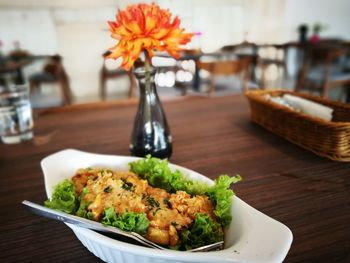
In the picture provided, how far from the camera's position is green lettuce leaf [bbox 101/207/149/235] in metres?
0.42

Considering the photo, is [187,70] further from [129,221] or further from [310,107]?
[129,221]

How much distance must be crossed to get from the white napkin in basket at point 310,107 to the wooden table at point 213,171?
118 millimetres

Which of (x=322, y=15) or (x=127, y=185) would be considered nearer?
(x=127, y=185)

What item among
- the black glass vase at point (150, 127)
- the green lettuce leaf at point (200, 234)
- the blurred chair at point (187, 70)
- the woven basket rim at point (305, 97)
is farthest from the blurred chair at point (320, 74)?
the green lettuce leaf at point (200, 234)

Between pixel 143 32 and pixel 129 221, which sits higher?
pixel 143 32

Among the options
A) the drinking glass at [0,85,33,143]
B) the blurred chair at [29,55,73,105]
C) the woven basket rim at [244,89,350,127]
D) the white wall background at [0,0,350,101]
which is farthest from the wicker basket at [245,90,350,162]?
the white wall background at [0,0,350,101]

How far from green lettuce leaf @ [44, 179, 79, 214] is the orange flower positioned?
28cm

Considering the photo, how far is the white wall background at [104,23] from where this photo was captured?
4.56 metres

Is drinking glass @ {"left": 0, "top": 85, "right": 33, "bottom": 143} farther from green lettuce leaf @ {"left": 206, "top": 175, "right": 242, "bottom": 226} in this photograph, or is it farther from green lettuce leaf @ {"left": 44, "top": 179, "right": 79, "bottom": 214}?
green lettuce leaf @ {"left": 206, "top": 175, "right": 242, "bottom": 226}

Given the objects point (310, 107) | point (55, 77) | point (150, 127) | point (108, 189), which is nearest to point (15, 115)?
point (150, 127)

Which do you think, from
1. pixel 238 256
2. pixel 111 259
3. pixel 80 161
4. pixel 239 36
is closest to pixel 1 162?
pixel 80 161

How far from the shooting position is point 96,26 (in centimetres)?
485

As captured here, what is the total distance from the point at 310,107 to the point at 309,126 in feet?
0.45

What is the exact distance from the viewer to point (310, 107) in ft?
2.83
